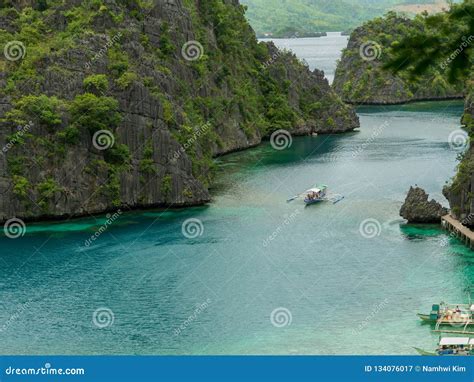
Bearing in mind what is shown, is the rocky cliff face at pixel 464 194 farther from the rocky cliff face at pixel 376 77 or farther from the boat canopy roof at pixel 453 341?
the rocky cliff face at pixel 376 77

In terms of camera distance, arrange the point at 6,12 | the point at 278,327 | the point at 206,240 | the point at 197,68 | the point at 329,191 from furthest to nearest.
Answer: the point at 197,68 < the point at 6,12 < the point at 329,191 < the point at 206,240 < the point at 278,327

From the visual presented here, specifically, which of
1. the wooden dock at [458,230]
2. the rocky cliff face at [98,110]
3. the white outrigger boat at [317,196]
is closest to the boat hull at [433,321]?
the wooden dock at [458,230]

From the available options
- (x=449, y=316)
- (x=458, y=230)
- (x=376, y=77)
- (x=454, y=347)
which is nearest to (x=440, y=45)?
(x=454, y=347)

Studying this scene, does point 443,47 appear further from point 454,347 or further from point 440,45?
point 454,347

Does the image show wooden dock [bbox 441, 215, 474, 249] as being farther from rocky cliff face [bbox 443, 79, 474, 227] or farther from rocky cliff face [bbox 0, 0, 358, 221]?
rocky cliff face [bbox 0, 0, 358, 221]

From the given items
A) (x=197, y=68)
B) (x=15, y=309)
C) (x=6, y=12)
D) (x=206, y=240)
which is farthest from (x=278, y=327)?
(x=197, y=68)

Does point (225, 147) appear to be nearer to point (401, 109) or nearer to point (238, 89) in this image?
point (238, 89)
